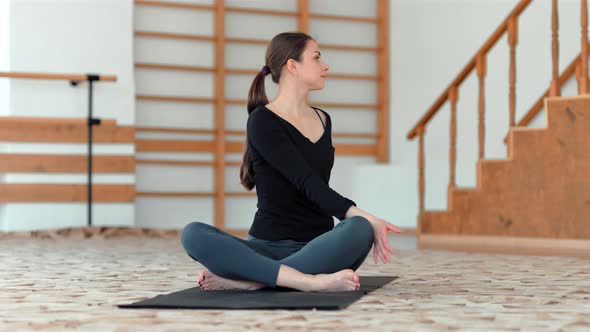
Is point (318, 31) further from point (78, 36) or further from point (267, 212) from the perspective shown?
point (267, 212)

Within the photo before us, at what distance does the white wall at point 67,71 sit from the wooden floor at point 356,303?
2087mm

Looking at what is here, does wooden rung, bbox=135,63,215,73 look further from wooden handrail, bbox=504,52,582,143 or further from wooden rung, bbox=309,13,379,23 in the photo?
wooden handrail, bbox=504,52,582,143

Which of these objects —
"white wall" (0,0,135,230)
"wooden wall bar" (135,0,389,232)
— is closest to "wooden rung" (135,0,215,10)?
"wooden wall bar" (135,0,389,232)

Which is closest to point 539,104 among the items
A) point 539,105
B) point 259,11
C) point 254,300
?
point 539,105

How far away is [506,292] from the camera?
2.28 m

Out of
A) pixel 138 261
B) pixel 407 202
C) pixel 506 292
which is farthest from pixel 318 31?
pixel 506 292

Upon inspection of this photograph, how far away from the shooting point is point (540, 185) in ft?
14.2

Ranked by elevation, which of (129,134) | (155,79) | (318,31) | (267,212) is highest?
(318,31)

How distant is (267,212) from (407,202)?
4922 millimetres

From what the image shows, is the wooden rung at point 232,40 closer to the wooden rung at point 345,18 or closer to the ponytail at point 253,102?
the wooden rung at point 345,18

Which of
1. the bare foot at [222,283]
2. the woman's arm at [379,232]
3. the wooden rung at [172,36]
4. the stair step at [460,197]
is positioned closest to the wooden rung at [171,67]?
the wooden rung at [172,36]

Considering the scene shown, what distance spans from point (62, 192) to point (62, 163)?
0.20 meters

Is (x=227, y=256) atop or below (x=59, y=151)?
below

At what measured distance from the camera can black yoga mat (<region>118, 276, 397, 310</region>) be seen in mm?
1879
